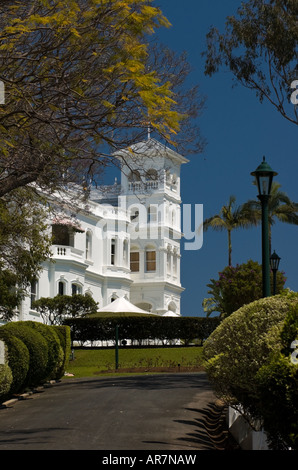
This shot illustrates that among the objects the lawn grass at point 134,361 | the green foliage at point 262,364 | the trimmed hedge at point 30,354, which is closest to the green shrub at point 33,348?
the trimmed hedge at point 30,354

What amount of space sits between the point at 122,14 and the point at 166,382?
14378mm

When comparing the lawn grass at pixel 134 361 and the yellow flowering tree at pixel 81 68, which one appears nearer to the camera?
the yellow flowering tree at pixel 81 68

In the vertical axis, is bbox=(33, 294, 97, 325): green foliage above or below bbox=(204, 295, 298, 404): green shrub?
above

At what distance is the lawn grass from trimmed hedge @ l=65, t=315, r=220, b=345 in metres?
1.64

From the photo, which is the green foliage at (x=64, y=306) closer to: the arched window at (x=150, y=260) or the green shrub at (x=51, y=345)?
the arched window at (x=150, y=260)

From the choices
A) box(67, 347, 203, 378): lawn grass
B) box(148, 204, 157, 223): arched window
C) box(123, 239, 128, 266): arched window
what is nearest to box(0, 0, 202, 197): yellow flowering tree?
box(67, 347, 203, 378): lawn grass

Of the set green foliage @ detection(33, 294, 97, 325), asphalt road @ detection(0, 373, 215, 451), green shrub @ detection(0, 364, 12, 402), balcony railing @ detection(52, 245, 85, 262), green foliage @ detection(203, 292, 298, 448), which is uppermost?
balcony railing @ detection(52, 245, 85, 262)

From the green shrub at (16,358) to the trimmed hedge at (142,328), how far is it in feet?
86.0

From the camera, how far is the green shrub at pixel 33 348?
20766 mm

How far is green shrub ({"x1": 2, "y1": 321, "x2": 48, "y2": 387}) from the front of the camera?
2077 cm

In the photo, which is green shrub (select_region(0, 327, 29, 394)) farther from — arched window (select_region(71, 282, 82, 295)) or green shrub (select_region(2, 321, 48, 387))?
arched window (select_region(71, 282, 82, 295))

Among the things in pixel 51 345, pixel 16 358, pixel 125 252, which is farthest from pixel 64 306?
pixel 16 358

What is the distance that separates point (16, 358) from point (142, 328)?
27.4 m
